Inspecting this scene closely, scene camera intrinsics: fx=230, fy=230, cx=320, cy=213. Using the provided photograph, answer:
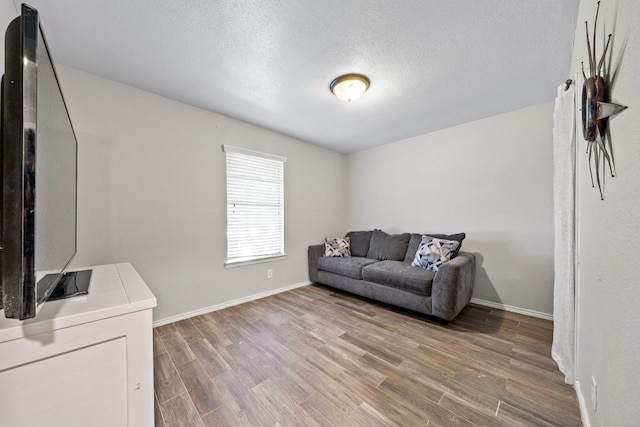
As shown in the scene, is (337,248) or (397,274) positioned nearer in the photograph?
(397,274)

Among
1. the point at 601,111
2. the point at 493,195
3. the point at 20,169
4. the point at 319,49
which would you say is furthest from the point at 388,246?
the point at 20,169

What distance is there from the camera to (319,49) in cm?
176

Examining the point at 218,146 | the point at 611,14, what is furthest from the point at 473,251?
the point at 218,146

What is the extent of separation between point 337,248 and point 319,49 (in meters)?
2.71

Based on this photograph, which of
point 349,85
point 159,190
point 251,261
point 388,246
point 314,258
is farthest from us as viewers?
point 314,258

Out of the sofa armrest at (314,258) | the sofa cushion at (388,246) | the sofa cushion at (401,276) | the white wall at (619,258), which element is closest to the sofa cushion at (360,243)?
the sofa cushion at (388,246)

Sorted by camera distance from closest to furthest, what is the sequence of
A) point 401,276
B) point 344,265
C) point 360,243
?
1. point 401,276
2. point 344,265
3. point 360,243

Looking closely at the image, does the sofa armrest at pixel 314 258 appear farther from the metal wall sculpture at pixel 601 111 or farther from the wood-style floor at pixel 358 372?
the metal wall sculpture at pixel 601 111

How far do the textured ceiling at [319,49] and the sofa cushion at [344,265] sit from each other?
201cm

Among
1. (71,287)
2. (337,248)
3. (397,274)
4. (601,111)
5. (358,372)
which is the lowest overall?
(358,372)

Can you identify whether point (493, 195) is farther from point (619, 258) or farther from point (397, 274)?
point (619, 258)

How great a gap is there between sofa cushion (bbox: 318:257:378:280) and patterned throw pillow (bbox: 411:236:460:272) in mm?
675

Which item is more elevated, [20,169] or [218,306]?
[20,169]

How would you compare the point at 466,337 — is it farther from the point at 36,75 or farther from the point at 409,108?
the point at 36,75
